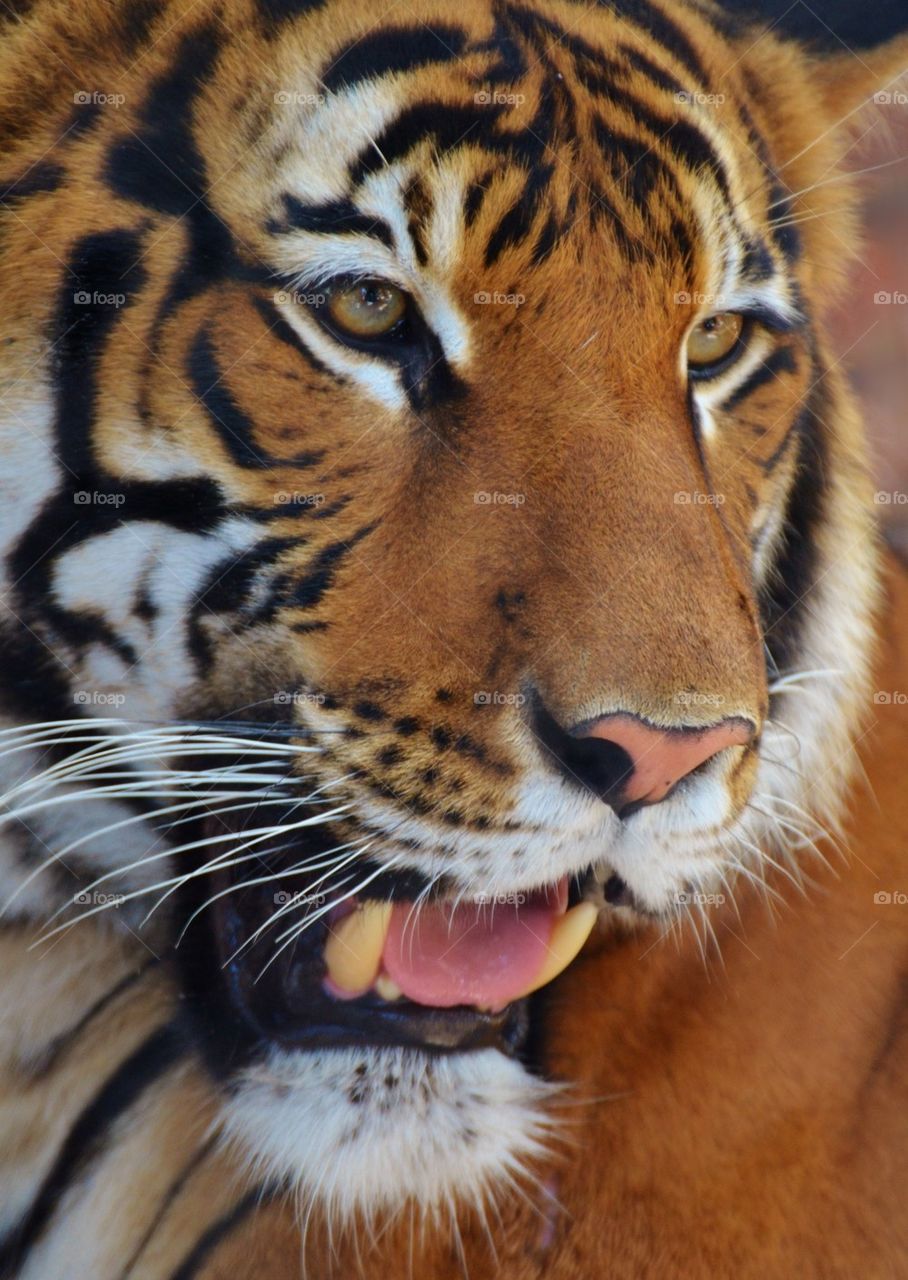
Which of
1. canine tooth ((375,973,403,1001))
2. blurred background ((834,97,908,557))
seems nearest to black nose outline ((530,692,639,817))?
canine tooth ((375,973,403,1001))

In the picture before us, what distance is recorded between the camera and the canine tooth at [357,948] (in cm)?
93

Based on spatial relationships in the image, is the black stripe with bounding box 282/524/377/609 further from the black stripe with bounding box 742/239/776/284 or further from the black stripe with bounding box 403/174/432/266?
the black stripe with bounding box 742/239/776/284

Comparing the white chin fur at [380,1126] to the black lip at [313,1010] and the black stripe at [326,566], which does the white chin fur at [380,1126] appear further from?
the black stripe at [326,566]

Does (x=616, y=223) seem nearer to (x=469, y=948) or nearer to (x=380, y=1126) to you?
(x=469, y=948)

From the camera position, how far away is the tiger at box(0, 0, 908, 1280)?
83 centimetres

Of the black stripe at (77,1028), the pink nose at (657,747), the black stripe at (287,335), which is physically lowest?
the black stripe at (77,1028)

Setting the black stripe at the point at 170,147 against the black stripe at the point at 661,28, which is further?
the black stripe at the point at 661,28

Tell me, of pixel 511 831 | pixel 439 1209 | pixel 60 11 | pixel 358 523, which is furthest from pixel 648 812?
pixel 60 11

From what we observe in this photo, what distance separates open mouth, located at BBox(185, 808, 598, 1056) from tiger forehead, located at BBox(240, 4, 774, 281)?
45 cm

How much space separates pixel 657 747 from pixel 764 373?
40cm

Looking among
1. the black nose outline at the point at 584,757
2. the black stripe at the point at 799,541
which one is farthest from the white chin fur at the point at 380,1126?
the black stripe at the point at 799,541

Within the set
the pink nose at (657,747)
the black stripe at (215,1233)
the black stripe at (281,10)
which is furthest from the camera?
the black stripe at (215,1233)

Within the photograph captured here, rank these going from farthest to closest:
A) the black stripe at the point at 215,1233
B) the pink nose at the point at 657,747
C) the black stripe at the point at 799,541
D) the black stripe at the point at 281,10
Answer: the black stripe at the point at 799,541 < the black stripe at the point at 215,1233 < the black stripe at the point at 281,10 < the pink nose at the point at 657,747

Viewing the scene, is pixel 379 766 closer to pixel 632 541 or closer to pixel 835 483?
pixel 632 541
